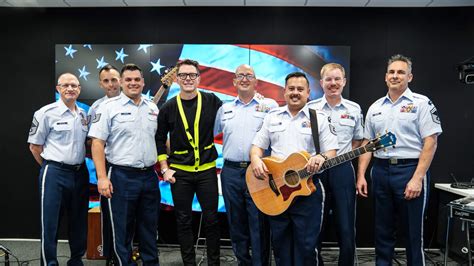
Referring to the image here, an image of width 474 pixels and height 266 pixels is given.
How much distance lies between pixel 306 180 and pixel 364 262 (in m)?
2.25

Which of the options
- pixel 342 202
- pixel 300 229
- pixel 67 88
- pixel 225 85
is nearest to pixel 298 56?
pixel 225 85

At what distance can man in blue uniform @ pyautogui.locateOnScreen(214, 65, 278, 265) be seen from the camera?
2.94 m

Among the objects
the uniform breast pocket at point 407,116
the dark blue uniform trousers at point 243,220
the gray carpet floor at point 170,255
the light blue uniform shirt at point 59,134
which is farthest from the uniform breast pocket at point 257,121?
the gray carpet floor at point 170,255

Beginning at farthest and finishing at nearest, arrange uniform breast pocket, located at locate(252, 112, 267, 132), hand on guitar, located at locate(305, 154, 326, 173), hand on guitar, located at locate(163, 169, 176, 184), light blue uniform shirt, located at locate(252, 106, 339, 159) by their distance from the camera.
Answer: uniform breast pocket, located at locate(252, 112, 267, 132)
hand on guitar, located at locate(163, 169, 176, 184)
light blue uniform shirt, located at locate(252, 106, 339, 159)
hand on guitar, located at locate(305, 154, 326, 173)

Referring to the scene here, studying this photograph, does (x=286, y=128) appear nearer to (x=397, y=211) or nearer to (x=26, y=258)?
(x=397, y=211)

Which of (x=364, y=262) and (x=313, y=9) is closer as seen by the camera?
(x=364, y=262)

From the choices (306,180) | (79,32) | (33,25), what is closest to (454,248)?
(306,180)

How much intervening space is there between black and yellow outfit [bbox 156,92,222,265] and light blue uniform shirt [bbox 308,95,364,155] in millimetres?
1020

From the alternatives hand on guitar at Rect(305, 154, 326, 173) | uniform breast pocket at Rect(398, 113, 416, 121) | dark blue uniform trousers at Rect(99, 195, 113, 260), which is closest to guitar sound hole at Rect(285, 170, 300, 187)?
hand on guitar at Rect(305, 154, 326, 173)

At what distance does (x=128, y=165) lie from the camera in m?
2.94

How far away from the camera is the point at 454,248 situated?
13.2 feet

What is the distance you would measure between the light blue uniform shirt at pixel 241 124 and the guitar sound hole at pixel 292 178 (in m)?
0.48

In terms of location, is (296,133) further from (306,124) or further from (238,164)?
(238,164)

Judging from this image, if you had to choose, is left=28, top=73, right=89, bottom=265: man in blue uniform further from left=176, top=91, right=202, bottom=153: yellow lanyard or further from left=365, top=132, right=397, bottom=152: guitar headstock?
left=365, top=132, right=397, bottom=152: guitar headstock
